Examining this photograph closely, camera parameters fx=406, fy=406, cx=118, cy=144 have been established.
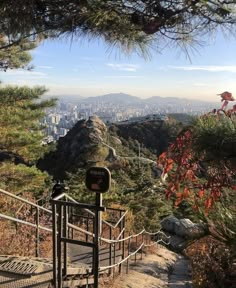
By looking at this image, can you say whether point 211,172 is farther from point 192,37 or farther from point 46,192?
point 46,192

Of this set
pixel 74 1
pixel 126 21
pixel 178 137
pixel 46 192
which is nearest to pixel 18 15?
pixel 74 1

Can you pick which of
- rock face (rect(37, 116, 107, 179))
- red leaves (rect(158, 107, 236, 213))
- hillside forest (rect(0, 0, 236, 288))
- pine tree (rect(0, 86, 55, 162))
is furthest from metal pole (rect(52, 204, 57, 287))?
rock face (rect(37, 116, 107, 179))

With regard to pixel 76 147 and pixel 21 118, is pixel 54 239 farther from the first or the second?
pixel 76 147

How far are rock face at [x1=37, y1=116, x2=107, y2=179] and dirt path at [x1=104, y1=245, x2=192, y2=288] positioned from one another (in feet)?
77.1

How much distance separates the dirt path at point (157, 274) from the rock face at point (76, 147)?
23.5 m

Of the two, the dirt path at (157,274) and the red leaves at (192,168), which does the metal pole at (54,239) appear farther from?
the dirt path at (157,274)

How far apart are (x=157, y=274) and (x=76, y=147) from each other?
31.0 meters

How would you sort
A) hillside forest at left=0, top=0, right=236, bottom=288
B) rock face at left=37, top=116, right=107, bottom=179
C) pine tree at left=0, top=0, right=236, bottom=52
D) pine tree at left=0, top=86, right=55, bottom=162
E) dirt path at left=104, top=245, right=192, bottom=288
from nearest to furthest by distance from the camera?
1. hillside forest at left=0, top=0, right=236, bottom=288
2. pine tree at left=0, top=0, right=236, bottom=52
3. dirt path at left=104, top=245, right=192, bottom=288
4. pine tree at left=0, top=86, right=55, bottom=162
5. rock face at left=37, top=116, right=107, bottom=179

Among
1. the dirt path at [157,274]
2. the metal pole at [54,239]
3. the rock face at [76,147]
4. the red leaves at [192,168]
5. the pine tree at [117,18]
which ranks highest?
the pine tree at [117,18]

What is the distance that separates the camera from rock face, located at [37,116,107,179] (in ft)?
115

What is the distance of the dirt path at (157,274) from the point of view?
6427 millimetres

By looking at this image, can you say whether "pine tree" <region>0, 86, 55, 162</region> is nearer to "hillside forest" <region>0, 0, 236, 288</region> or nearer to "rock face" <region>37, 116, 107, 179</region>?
"hillside forest" <region>0, 0, 236, 288</region>

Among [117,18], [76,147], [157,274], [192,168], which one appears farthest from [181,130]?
[76,147]

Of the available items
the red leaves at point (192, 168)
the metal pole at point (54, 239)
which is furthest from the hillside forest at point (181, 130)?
the metal pole at point (54, 239)
